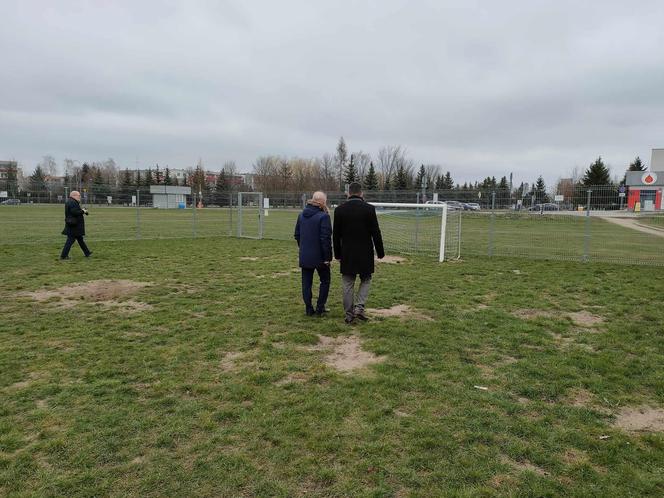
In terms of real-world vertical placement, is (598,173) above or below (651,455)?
above

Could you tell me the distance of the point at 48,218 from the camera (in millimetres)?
23172

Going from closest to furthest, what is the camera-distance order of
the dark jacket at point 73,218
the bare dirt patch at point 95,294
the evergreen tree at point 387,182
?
the bare dirt patch at point 95,294 → the dark jacket at point 73,218 → the evergreen tree at point 387,182

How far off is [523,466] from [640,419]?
1.38m

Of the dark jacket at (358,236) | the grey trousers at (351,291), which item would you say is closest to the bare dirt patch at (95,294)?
the grey trousers at (351,291)

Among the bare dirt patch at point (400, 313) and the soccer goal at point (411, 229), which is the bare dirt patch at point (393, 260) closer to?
the soccer goal at point (411, 229)

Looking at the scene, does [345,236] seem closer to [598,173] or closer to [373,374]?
[373,374]

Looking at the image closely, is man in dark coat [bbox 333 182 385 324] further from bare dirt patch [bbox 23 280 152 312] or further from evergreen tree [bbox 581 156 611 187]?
evergreen tree [bbox 581 156 611 187]

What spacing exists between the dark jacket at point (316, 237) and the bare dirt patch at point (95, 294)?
275 centimetres

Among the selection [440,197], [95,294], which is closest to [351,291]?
[95,294]

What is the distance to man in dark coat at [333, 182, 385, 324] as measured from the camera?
20.1ft

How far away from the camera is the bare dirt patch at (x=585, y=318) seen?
6.41 m

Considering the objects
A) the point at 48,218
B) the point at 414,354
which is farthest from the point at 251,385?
the point at 48,218

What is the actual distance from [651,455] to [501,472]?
112 centimetres

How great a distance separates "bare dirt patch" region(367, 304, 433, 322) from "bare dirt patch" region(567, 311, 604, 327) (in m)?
2.12
